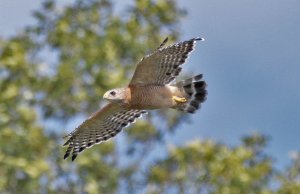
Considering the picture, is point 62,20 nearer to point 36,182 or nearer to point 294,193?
point 36,182

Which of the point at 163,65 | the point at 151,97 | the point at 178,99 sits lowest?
the point at 151,97

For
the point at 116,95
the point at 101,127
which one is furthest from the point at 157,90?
the point at 101,127

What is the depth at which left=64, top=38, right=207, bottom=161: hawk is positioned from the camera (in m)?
12.5

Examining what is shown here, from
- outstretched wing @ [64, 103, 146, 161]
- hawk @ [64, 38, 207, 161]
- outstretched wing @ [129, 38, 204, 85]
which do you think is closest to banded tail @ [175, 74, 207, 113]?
hawk @ [64, 38, 207, 161]

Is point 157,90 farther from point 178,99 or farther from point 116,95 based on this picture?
point 116,95

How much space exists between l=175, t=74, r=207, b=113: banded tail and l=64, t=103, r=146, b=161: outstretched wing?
708mm

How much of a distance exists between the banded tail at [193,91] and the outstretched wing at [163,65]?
1.38 ft

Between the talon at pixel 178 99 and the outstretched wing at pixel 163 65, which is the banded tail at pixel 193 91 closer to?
the talon at pixel 178 99

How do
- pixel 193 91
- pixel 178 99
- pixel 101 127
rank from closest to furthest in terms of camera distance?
1. pixel 178 99
2. pixel 193 91
3. pixel 101 127

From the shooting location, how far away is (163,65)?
496 inches

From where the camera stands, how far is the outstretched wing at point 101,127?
43.8ft

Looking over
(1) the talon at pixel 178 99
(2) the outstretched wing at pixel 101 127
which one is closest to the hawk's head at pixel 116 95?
(2) the outstretched wing at pixel 101 127

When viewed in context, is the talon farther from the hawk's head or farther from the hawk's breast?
the hawk's head

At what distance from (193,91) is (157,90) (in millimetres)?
732
